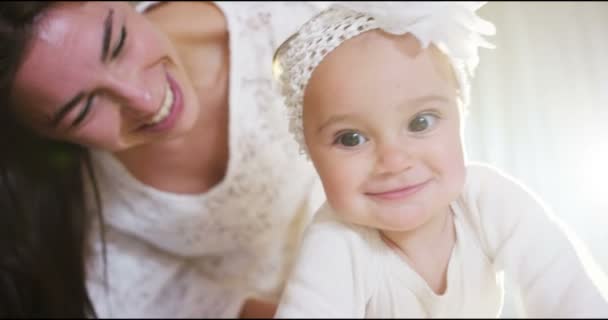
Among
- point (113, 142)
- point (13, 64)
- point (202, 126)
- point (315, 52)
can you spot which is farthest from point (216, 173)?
point (315, 52)

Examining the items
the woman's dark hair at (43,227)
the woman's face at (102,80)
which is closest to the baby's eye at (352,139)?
the woman's face at (102,80)

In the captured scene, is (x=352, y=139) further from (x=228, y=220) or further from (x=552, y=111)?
(x=228, y=220)

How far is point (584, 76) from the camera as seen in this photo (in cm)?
34

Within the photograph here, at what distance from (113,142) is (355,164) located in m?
0.41

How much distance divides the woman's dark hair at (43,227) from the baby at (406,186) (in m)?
0.53

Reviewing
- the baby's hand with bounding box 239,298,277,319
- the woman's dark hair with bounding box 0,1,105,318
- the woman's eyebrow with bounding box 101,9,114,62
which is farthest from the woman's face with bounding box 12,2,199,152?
the baby's hand with bounding box 239,298,277,319

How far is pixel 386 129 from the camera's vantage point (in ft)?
0.98

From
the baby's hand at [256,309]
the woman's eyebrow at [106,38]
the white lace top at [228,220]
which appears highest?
the woman's eyebrow at [106,38]

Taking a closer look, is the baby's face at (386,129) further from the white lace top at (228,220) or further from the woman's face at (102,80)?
the woman's face at (102,80)

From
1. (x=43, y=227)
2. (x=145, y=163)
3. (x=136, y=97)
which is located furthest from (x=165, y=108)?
(x=43, y=227)

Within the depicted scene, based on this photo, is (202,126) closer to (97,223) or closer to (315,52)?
(97,223)

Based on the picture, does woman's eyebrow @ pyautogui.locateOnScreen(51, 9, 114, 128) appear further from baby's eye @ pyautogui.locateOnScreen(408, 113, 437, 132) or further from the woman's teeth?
baby's eye @ pyautogui.locateOnScreen(408, 113, 437, 132)

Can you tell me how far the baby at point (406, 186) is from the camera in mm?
298

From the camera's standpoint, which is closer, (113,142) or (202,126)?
(113,142)
